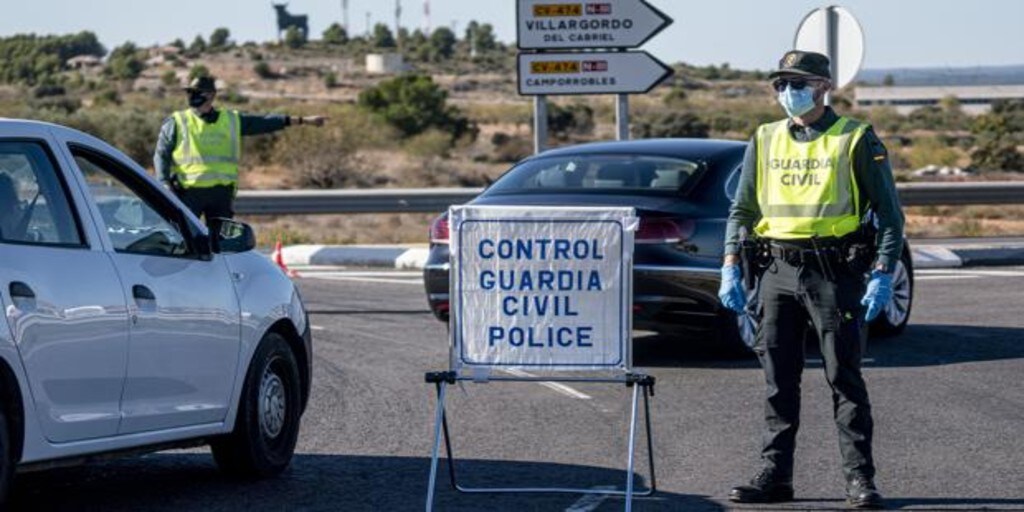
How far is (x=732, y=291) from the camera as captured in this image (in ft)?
27.1

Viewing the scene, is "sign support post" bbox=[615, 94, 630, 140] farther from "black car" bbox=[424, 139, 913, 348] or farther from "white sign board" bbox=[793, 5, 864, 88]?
"black car" bbox=[424, 139, 913, 348]

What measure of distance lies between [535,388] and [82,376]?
4.90 m

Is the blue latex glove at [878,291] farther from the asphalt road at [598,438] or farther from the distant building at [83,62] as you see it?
the distant building at [83,62]

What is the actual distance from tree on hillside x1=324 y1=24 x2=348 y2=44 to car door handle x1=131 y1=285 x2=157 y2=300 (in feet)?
423

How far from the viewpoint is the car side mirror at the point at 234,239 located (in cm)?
866


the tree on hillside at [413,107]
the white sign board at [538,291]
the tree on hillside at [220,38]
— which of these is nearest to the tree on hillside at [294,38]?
A: the tree on hillside at [220,38]

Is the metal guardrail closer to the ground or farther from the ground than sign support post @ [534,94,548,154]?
closer to the ground

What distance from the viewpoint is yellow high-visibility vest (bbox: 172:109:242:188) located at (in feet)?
48.8

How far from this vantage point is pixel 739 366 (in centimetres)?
1301

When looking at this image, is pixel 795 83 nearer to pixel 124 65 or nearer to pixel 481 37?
pixel 124 65

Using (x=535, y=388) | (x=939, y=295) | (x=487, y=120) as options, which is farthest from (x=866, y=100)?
(x=535, y=388)

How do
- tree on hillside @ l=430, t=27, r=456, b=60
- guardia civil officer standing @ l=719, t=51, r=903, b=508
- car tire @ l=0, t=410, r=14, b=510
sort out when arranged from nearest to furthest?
car tire @ l=0, t=410, r=14, b=510 → guardia civil officer standing @ l=719, t=51, r=903, b=508 → tree on hillside @ l=430, t=27, r=456, b=60

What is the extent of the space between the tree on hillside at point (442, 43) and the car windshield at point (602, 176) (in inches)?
4630

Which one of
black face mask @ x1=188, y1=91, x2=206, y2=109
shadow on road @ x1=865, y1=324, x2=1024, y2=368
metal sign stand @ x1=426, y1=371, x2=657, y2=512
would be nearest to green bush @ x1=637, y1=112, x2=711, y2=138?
shadow on road @ x1=865, y1=324, x2=1024, y2=368
